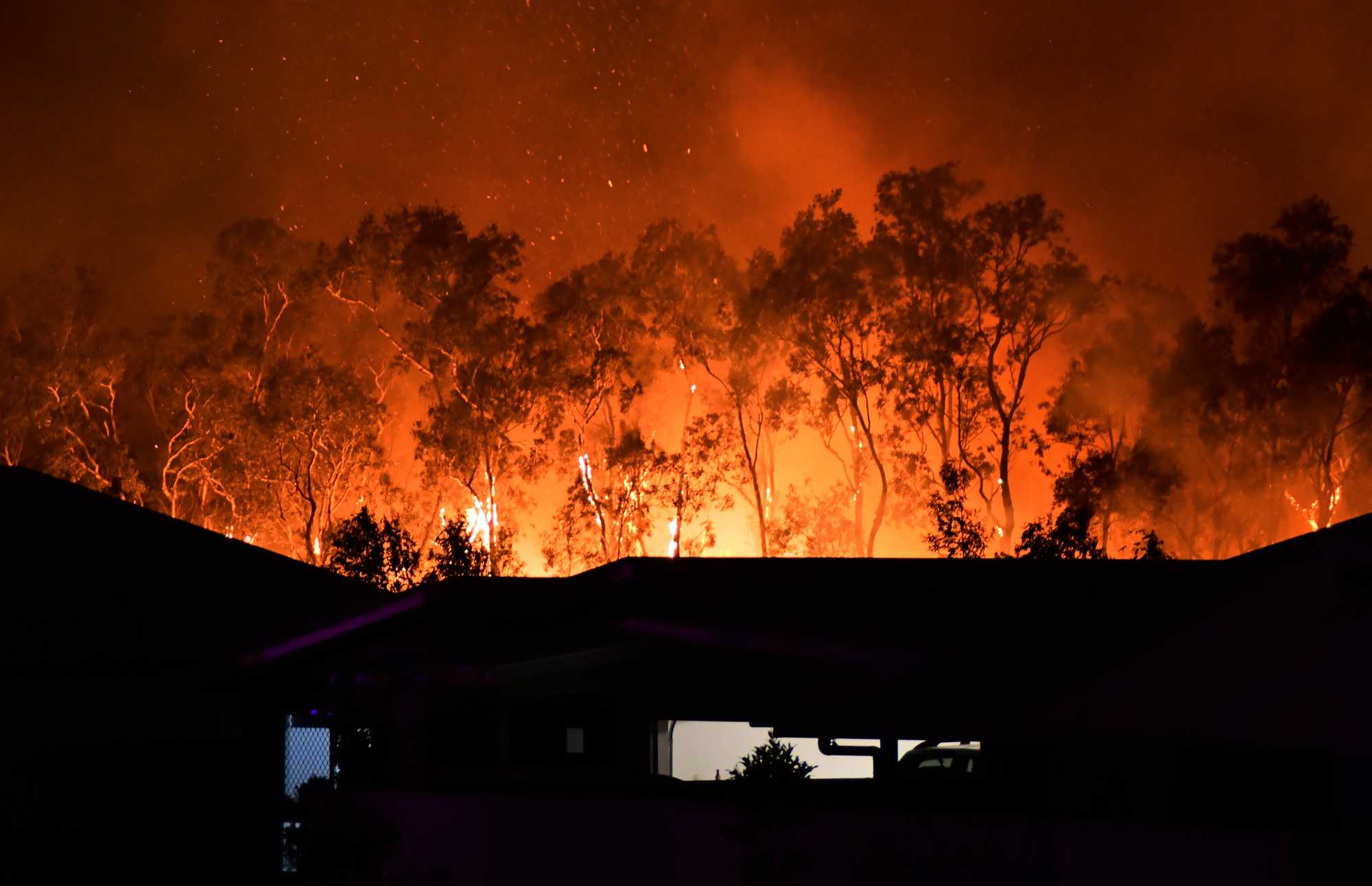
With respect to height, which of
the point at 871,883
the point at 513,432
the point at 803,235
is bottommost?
the point at 871,883

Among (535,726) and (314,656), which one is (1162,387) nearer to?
(535,726)

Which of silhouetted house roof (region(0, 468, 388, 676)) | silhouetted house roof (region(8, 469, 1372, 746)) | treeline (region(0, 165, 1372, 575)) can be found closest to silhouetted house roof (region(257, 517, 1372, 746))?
silhouetted house roof (region(8, 469, 1372, 746))

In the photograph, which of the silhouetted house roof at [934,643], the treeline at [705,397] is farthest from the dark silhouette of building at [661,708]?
the treeline at [705,397]

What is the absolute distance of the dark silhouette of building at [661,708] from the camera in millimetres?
9922

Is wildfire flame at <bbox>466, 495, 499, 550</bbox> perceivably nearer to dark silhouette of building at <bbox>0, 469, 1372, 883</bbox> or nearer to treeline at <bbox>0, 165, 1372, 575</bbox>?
treeline at <bbox>0, 165, 1372, 575</bbox>

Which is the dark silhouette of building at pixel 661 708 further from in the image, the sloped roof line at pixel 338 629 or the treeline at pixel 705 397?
the treeline at pixel 705 397

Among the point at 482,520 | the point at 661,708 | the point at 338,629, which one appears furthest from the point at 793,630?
the point at 482,520

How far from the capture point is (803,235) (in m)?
48.8

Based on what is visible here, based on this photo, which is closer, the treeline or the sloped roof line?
the sloped roof line

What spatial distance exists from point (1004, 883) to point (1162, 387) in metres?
38.3

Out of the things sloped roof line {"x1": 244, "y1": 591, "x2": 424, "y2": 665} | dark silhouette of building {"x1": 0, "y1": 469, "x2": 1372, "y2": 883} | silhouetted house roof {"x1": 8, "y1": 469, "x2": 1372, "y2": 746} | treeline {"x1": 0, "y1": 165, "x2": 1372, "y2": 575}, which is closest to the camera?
silhouetted house roof {"x1": 8, "y1": 469, "x2": 1372, "y2": 746}

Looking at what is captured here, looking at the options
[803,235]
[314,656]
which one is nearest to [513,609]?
[314,656]

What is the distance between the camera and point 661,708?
16.9 m

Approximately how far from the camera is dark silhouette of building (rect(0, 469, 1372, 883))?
992 cm
